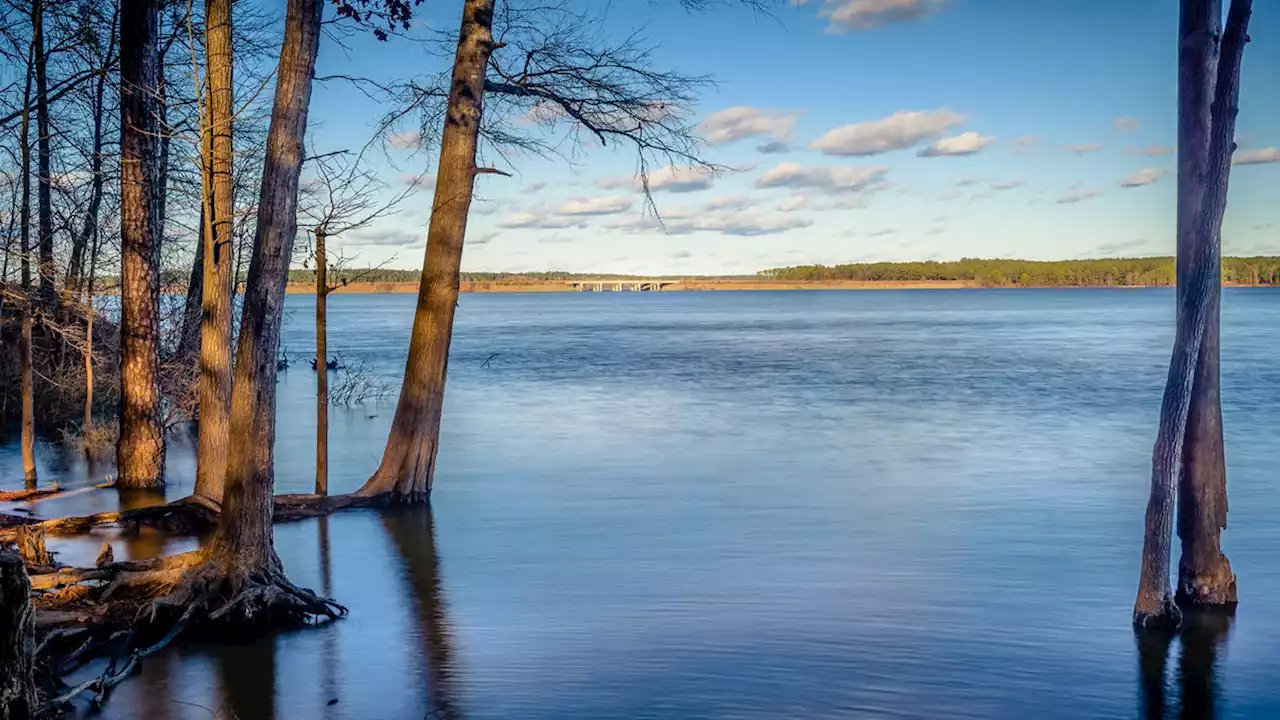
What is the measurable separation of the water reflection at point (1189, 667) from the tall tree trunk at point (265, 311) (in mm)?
6716

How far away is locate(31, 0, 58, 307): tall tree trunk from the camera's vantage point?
14891 millimetres

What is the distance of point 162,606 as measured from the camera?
29.1 ft

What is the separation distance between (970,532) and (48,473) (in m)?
13.9

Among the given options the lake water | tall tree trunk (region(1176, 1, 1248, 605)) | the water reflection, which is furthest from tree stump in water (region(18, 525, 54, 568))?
tall tree trunk (region(1176, 1, 1248, 605))

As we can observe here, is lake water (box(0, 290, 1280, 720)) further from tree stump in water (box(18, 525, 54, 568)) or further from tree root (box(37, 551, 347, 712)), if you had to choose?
tree stump in water (box(18, 525, 54, 568))

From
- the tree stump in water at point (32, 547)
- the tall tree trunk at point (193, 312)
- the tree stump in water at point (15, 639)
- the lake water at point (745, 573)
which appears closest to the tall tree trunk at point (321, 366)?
the lake water at point (745, 573)

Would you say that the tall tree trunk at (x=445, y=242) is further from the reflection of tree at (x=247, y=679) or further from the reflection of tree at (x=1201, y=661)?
the reflection of tree at (x=1201, y=661)

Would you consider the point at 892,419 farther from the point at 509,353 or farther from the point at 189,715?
the point at 509,353

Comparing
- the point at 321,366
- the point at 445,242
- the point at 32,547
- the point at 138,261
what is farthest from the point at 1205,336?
the point at 138,261

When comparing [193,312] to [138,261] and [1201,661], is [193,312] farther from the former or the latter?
[1201,661]

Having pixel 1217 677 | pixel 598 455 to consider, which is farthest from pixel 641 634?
pixel 598 455

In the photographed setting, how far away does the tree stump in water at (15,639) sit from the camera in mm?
5738

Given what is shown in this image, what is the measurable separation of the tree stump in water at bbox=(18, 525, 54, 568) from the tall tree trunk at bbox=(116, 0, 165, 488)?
4437mm

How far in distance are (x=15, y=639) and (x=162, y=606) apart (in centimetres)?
313
